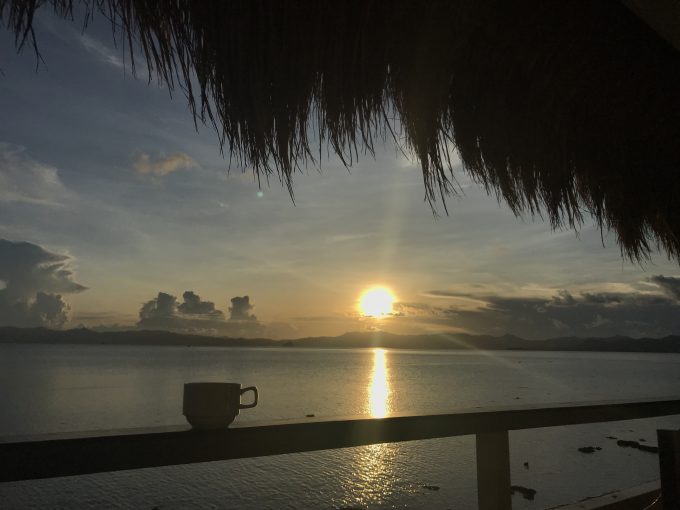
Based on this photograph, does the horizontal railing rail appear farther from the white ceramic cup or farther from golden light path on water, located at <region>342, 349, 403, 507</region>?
golden light path on water, located at <region>342, 349, 403, 507</region>

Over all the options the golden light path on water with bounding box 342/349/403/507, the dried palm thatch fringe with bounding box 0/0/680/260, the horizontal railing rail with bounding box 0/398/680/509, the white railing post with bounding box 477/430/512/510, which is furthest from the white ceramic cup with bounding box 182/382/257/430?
the golden light path on water with bounding box 342/349/403/507

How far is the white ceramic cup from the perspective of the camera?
111cm

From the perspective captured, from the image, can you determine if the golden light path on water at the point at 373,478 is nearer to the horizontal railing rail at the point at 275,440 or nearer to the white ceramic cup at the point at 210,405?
the horizontal railing rail at the point at 275,440

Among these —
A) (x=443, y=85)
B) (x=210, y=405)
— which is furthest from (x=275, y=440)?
(x=443, y=85)

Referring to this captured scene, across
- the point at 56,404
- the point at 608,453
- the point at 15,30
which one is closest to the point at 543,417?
the point at 15,30

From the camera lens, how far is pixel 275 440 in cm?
114

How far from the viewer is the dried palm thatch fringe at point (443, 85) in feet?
3.62

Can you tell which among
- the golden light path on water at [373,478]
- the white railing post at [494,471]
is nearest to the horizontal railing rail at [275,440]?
the white railing post at [494,471]

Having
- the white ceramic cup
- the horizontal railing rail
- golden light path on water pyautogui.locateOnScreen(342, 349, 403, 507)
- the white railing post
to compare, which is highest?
the white ceramic cup

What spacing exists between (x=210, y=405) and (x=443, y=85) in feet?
3.36

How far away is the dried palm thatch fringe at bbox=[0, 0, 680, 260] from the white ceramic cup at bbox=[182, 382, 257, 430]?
0.55m

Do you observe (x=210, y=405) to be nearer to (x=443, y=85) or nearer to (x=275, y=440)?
(x=275, y=440)

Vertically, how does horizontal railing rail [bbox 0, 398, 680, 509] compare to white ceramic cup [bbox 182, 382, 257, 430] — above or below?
below

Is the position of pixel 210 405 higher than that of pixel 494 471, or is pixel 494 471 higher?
pixel 210 405
